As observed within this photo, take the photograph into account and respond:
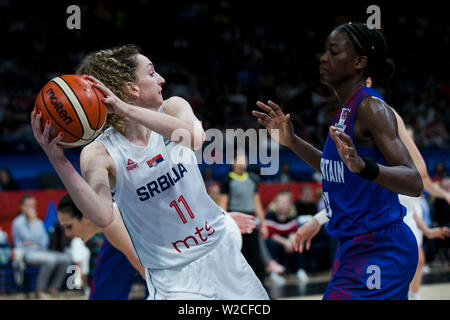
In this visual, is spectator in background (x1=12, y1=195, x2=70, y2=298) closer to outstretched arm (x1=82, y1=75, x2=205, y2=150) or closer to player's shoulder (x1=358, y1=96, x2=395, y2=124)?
outstretched arm (x1=82, y1=75, x2=205, y2=150)

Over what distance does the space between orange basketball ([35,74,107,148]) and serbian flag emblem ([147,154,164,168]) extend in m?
0.35

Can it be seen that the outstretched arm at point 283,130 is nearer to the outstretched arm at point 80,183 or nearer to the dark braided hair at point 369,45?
the dark braided hair at point 369,45

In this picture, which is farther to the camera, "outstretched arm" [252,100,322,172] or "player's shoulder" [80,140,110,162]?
"outstretched arm" [252,100,322,172]

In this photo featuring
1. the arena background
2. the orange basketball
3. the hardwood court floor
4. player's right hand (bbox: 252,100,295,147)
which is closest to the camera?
the orange basketball

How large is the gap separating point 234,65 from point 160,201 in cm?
1183

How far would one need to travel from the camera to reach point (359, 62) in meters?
3.06

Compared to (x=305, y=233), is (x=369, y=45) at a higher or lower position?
higher

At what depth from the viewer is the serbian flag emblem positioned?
3.05m

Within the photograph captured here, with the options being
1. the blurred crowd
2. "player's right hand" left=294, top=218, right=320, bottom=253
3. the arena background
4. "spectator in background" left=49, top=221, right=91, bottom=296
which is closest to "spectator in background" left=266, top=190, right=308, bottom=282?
the arena background

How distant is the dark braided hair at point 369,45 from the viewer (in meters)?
3.02

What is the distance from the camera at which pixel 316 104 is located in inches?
541

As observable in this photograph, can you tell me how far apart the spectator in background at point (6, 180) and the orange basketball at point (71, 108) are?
6.49 m

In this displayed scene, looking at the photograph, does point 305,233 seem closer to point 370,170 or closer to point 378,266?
point 378,266

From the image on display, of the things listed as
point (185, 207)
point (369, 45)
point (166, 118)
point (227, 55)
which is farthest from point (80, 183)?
point (227, 55)
